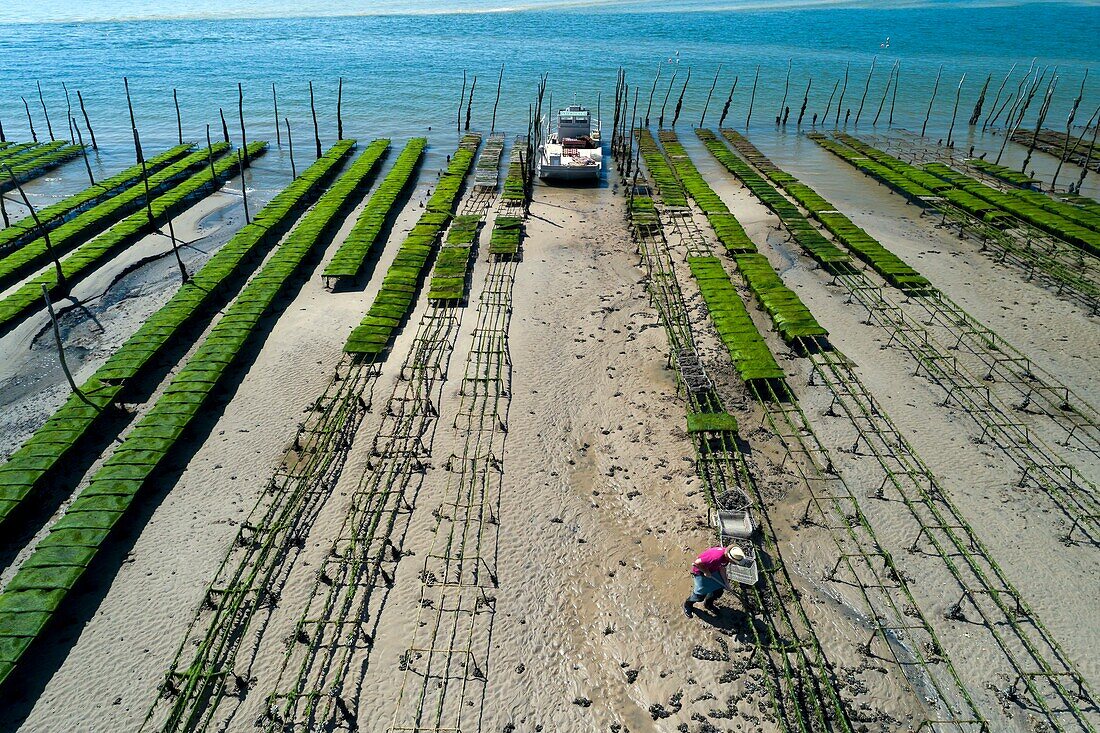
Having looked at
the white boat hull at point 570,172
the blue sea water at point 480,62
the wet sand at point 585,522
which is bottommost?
the wet sand at point 585,522

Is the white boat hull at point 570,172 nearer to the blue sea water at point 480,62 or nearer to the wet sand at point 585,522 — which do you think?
the blue sea water at point 480,62

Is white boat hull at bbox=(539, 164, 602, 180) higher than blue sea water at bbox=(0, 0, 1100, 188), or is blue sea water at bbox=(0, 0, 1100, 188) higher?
blue sea water at bbox=(0, 0, 1100, 188)

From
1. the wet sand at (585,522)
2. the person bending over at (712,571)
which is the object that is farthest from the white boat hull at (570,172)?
the person bending over at (712,571)

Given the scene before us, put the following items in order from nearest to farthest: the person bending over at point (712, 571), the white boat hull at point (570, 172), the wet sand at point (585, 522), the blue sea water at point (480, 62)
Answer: the wet sand at point (585, 522) → the person bending over at point (712, 571) → the white boat hull at point (570, 172) → the blue sea water at point (480, 62)

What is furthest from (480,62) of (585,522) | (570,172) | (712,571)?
(712,571)

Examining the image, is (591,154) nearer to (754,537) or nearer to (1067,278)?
(1067,278)

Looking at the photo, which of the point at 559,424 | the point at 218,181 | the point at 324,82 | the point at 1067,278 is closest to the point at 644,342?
the point at 559,424

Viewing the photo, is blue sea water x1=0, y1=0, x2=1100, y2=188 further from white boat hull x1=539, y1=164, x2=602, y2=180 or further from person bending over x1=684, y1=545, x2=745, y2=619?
person bending over x1=684, y1=545, x2=745, y2=619

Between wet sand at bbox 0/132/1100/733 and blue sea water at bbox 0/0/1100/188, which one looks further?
blue sea water at bbox 0/0/1100/188

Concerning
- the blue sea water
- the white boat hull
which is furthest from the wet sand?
the blue sea water
